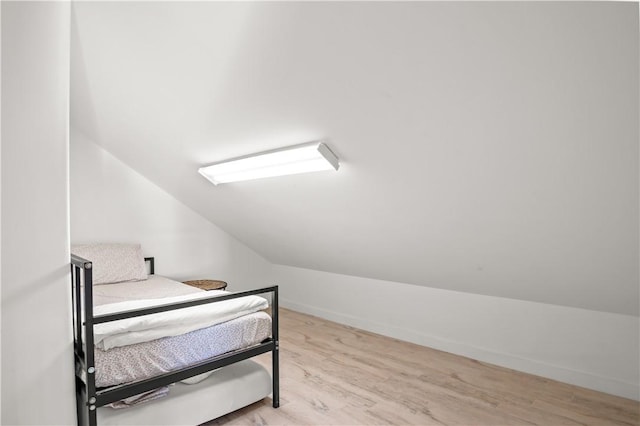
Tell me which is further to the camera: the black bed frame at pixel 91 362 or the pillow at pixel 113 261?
the pillow at pixel 113 261

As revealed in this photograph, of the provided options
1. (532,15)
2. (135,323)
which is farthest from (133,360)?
(532,15)

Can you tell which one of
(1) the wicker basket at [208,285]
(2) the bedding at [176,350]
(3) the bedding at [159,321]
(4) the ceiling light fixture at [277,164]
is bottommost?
(1) the wicker basket at [208,285]

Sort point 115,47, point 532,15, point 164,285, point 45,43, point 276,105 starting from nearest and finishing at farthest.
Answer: point 532,15 → point 45,43 → point 276,105 → point 115,47 → point 164,285

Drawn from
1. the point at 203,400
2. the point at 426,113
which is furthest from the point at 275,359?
the point at 426,113

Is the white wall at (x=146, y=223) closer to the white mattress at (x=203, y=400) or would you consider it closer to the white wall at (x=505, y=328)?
the white wall at (x=505, y=328)

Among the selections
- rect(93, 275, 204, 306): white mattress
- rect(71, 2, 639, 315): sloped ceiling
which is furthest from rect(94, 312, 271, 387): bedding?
rect(71, 2, 639, 315): sloped ceiling

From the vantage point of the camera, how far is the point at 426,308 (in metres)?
3.35

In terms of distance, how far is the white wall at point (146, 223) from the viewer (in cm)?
352

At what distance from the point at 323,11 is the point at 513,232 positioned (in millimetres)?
1615

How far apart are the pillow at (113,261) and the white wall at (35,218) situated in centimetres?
190

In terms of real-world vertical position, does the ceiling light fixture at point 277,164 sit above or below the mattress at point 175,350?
above

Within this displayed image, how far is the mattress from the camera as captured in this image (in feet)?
5.39

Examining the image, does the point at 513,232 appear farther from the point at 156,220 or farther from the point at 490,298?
the point at 156,220

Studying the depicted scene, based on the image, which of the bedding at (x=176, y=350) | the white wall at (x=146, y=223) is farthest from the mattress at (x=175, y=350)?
the white wall at (x=146, y=223)
